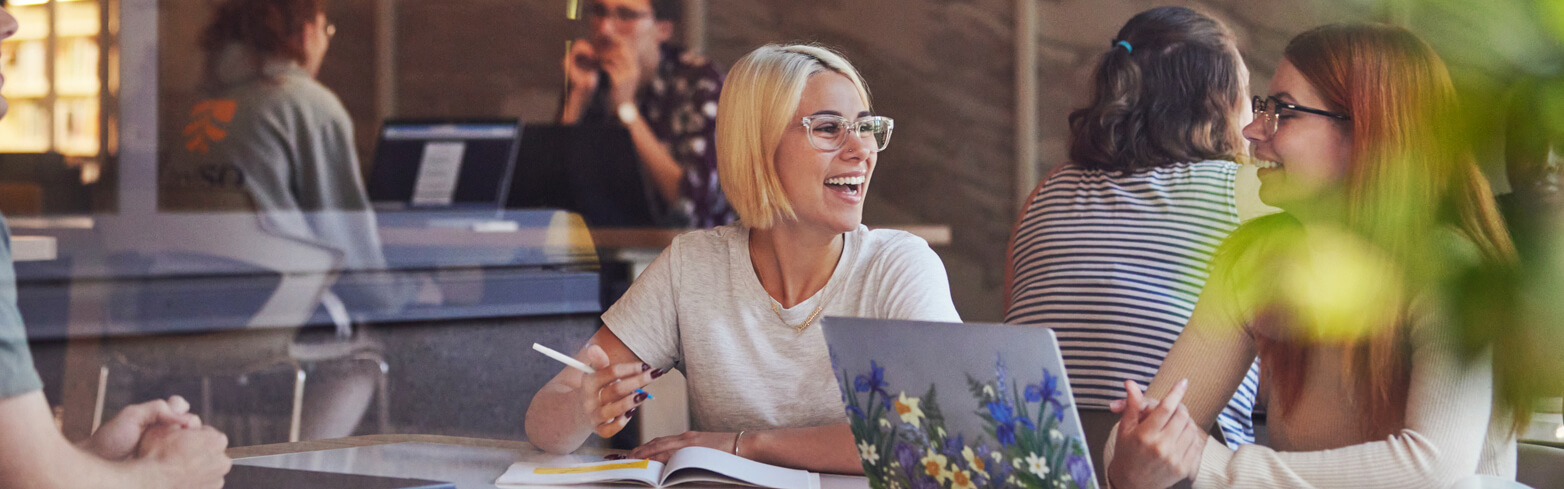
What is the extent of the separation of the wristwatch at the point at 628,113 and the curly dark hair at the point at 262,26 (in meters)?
0.98

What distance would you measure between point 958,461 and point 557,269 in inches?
104

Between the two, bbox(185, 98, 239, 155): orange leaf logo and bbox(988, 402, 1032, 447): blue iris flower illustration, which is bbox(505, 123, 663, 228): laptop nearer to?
bbox(185, 98, 239, 155): orange leaf logo

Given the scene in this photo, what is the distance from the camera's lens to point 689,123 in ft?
12.5

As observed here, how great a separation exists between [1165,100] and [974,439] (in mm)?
1474

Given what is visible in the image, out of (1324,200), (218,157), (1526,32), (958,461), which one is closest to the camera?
(1526,32)

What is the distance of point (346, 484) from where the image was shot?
3.94 ft

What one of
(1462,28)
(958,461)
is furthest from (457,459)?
(1462,28)

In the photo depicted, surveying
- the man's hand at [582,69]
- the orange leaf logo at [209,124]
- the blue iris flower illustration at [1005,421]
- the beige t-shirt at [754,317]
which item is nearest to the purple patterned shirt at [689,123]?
the man's hand at [582,69]

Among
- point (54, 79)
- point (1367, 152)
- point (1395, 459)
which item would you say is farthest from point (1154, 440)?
point (54, 79)

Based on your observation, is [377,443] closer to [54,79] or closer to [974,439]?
[974,439]

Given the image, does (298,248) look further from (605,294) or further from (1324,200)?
(1324,200)

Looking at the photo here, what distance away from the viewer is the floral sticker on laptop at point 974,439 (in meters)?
0.84

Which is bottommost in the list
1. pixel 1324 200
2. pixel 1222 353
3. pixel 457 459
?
pixel 457 459

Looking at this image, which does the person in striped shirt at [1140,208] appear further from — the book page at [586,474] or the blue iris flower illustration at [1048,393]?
the blue iris flower illustration at [1048,393]
